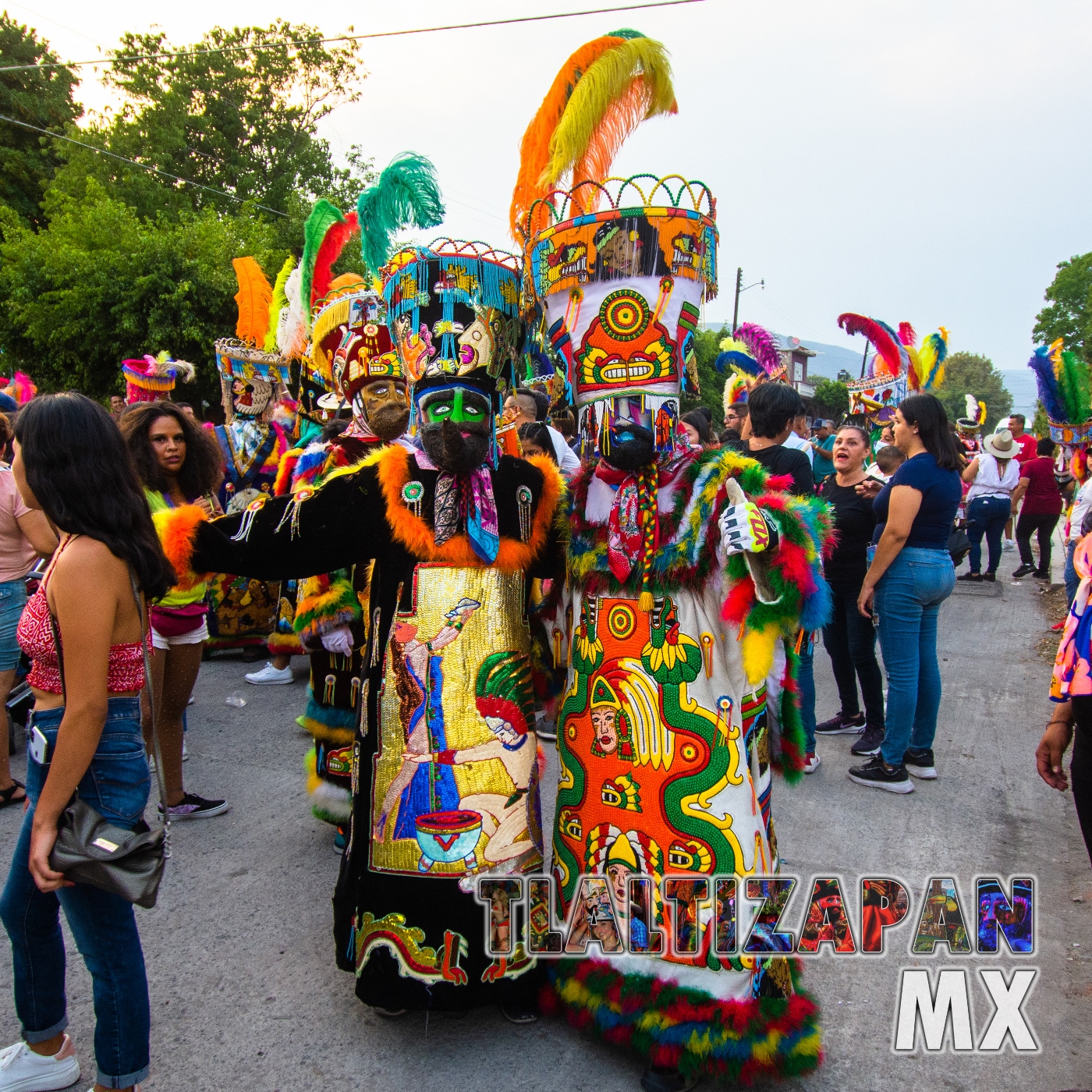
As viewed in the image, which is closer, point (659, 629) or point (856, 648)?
point (659, 629)

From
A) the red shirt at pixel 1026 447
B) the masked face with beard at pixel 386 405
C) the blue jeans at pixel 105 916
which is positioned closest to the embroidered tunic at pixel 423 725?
the blue jeans at pixel 105 916

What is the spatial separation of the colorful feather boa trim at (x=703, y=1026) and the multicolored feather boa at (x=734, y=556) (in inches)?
33.1

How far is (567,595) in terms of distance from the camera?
2.46 metres

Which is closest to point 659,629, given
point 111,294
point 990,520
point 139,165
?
point 990,520

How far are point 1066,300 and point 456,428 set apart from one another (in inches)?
1601

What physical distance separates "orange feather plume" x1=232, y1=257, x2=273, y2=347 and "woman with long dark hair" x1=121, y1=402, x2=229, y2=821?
14.2 ft

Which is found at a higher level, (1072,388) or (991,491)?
(1072,388)

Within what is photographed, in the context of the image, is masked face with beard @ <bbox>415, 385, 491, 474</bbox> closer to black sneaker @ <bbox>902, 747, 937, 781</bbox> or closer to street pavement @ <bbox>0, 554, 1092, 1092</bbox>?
street pavement @ <bbox>0, 554, 1092, 1092</bbox>

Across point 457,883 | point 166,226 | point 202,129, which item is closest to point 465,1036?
point 457,883

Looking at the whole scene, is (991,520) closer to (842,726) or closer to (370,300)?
(842,726)

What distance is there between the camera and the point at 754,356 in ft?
28.5

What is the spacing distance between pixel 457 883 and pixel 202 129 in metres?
26.5

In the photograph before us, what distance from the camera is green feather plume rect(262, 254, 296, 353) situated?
6105 millimetres

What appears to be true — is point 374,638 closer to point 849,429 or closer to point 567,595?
point 567,595
